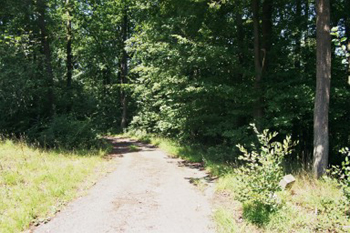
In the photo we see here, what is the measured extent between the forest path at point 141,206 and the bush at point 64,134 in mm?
3916

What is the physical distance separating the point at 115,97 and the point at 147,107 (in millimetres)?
9047

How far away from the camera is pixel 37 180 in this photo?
5590 mm

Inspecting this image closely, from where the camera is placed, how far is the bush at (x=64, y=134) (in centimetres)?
989

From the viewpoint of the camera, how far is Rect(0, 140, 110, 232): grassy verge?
412 cm

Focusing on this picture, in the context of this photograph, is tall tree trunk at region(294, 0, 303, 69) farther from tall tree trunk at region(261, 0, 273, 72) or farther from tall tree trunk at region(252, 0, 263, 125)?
tall tree trunk at region(252, 0, 263, 125)

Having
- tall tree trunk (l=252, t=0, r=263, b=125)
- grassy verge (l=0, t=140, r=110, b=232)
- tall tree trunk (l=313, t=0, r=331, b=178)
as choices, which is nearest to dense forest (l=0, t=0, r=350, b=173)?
tall tree trunk (l=252, t=0, r=263, b=125)

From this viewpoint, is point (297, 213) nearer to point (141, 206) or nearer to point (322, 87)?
point (141, 206)

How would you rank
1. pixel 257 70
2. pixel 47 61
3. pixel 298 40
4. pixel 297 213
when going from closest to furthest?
1. pixel 297 213
2. pixel 257 70
3. pixel 298 40
4. pixel 47 61

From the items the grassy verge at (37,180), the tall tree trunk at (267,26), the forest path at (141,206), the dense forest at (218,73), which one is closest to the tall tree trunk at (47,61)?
the dense forest at (218,73)

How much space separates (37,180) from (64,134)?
4964 millimetres

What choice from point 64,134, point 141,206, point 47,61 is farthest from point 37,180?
point 47,61

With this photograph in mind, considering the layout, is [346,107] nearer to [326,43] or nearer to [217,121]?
[326,43]

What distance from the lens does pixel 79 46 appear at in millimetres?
21531

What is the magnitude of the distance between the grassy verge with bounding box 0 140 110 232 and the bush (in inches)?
48.9
